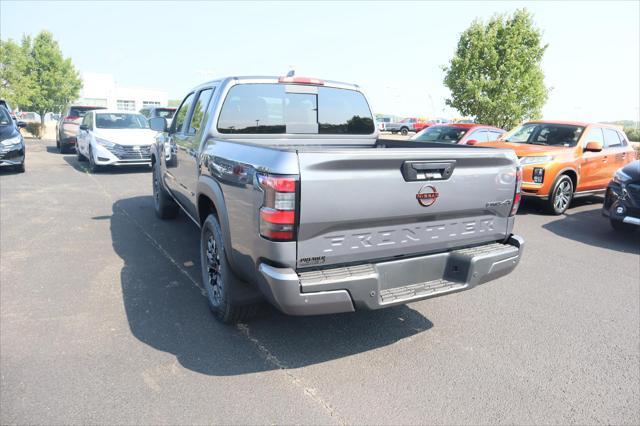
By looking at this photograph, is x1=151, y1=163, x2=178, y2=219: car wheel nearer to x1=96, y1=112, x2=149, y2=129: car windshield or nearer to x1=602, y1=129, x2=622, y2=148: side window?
x1=96, y1=112, x2=149, y2=129: car windshield

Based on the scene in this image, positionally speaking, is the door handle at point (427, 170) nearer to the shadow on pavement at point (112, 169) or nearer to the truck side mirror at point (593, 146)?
the truck side mirror at point (593, 146)

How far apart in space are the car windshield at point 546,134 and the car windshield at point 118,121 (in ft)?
31.9

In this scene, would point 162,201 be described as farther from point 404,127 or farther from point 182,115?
Result: point 404,127

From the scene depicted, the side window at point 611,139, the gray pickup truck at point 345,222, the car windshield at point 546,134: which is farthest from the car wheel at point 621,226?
the gray pickup truck at point 345,222

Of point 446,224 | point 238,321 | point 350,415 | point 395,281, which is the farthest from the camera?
point 238,321

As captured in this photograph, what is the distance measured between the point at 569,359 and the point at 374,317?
1453 millimetres

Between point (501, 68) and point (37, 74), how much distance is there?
36495 mm

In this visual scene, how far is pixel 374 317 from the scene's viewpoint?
147 inches

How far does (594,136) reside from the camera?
8633 millimetres

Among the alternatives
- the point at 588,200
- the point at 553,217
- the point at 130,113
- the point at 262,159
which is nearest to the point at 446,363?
the point at 262,159

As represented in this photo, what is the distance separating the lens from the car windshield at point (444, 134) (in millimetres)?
10516

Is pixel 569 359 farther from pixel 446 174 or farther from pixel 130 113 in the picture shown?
pixel 130 113

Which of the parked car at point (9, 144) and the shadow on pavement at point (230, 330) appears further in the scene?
the parked car at point (9, 144)

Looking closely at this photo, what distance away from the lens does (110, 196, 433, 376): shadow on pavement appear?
3074mm
